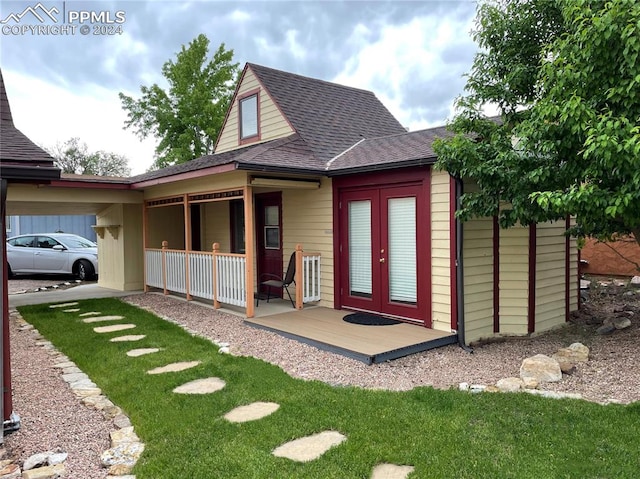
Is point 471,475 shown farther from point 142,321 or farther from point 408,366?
point 142,321

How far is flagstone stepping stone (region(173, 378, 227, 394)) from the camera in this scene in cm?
430

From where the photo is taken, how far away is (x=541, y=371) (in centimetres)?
464

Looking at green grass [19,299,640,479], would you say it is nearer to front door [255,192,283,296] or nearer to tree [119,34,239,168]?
front door [255,192,283,296]

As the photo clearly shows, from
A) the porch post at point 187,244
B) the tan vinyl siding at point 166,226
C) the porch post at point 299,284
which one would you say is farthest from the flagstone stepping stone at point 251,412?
the tan vinyl siding at point 166,226

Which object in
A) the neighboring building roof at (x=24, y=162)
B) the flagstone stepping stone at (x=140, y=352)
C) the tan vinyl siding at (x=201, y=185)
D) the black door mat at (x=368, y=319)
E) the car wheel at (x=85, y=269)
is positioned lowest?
the flagstone stepping stone at (x=140, y=352)

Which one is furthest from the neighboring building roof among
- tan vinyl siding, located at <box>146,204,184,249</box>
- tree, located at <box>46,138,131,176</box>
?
tree, located at <box>46,138,131,176</box>

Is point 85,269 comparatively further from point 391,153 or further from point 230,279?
point 391,153

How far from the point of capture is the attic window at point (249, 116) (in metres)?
10.4

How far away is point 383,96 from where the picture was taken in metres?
21.3

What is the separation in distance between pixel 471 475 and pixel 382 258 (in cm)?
461

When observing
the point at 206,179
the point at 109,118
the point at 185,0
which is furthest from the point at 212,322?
the point at 109,118

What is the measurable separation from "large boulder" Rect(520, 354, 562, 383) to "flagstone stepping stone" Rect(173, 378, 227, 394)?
297 centimetres

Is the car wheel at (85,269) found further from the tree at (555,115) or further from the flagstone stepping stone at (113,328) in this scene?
the tree at (555,115)

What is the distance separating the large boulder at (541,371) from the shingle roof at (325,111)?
4952mm
